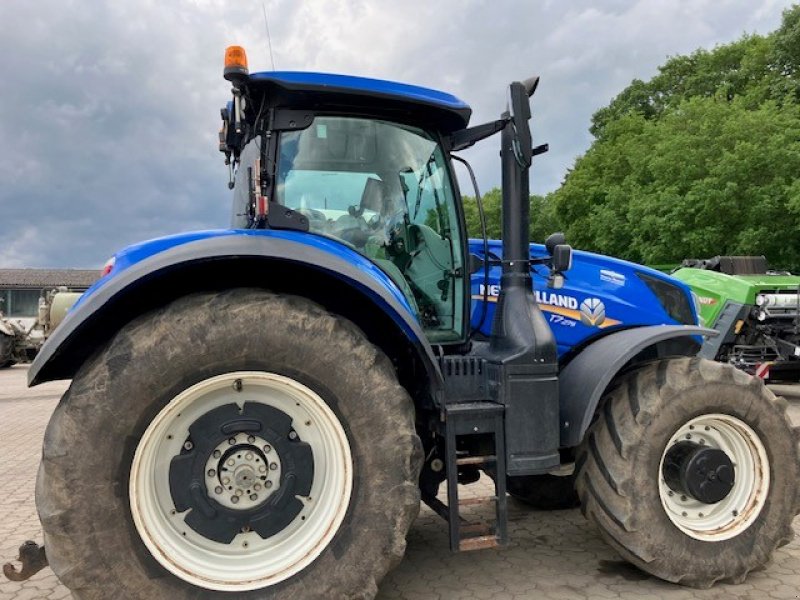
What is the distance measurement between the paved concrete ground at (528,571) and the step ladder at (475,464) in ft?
1.42

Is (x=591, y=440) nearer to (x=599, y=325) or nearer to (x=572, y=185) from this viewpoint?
(x=599, y=325)

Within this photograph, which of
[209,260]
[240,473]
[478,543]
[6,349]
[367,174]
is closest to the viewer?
[209,260]

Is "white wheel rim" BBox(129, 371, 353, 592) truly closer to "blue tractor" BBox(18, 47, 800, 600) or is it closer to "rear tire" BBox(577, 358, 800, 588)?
"blue tractor" BBox(18, 47, 800, 600)

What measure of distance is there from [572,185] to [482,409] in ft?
93.3

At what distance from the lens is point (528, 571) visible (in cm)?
373

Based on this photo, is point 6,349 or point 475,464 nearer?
point 475,464

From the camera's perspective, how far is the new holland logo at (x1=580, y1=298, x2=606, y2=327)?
4.02 meters

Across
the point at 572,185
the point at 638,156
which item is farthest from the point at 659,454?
the point at 572,185

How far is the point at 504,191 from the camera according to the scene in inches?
142

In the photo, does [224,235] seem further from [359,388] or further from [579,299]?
[579,299]

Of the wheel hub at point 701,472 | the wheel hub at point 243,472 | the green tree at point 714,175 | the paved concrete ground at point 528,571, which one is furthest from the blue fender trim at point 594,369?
the green tree at point 714,175

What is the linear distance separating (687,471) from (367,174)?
7.65 feet

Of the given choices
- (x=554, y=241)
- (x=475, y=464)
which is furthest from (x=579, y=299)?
(x=475, y=464)

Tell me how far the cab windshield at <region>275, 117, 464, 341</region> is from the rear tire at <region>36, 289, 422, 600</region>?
68 cm
